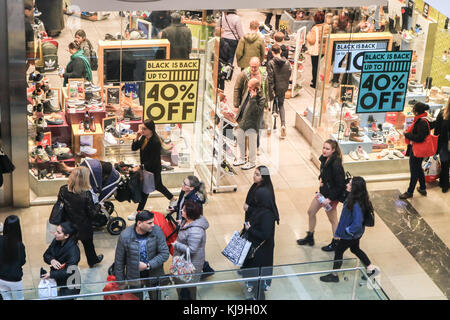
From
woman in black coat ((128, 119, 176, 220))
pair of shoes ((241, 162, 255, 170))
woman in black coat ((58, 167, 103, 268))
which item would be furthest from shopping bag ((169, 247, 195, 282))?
pair of shoes ((241, 162, 255, 170))

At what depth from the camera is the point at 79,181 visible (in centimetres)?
870

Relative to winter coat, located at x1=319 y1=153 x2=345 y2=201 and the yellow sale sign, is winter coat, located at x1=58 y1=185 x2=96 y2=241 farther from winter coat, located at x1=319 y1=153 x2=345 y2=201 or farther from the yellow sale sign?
winter coat, located at x1=319 y1=153 x2=345 y2=201

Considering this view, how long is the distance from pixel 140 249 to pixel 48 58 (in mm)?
3318

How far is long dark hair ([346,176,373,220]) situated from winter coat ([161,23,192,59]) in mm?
2897

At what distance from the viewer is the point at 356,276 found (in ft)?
24.4

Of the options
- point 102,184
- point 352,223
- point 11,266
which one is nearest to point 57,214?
point 102,184

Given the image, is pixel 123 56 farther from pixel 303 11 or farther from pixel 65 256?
pixel 65 256

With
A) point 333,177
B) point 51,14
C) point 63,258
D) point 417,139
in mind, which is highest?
point 51,14

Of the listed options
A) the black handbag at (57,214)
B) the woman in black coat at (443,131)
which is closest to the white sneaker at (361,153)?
the woman in black coat at (443,131)

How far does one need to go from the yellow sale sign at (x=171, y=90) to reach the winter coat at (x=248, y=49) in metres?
1.01

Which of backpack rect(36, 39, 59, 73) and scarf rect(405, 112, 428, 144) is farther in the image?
scarf rect(405, 112, 428, 144)

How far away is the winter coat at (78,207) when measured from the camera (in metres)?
8.76

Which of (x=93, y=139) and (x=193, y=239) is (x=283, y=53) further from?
(x=193, y=239)

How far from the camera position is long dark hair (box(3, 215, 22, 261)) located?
7.50 m
